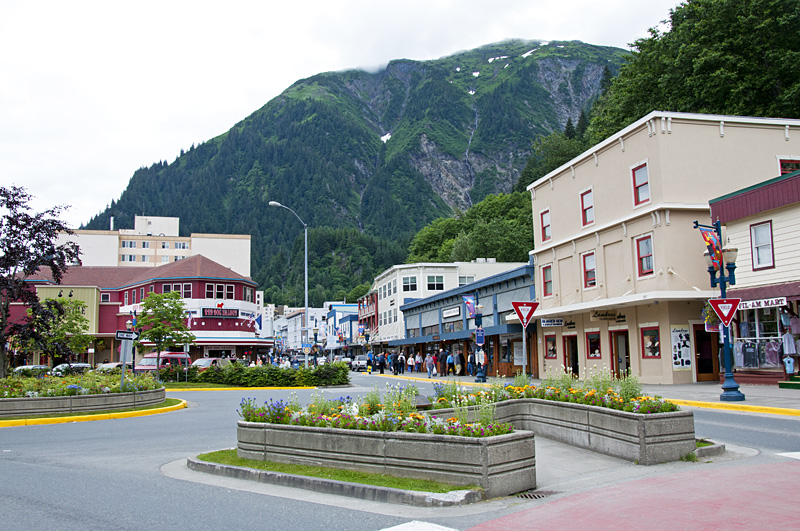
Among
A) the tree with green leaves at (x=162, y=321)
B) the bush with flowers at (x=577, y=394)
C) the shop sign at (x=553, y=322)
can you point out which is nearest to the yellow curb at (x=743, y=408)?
the bush with flowers at (x=577, y=394)

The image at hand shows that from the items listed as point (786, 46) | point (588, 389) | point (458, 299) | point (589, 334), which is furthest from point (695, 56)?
point (588, 389)

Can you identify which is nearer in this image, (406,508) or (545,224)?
(406,508)

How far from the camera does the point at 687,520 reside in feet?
20.9

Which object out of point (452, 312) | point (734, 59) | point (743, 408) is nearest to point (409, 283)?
A: point (452, 312)

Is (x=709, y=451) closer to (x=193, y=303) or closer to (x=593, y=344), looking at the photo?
(x=593, y=344)

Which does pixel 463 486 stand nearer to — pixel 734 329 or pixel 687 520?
pixel 687 520

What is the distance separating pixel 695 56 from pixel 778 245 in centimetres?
2102

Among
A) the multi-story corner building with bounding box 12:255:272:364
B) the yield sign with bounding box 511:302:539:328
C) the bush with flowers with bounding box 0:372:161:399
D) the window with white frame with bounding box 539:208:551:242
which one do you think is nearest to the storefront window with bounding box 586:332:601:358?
the window with white frame with bounding box 539:208:551:242

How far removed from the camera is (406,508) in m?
7.46

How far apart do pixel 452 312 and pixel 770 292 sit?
29.6 metres

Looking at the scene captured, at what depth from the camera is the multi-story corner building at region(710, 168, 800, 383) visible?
71.9ft

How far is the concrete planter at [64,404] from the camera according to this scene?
19.4 meters

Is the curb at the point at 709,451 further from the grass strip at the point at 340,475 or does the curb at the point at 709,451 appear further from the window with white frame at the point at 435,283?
the window with white frame at the point at 435,283

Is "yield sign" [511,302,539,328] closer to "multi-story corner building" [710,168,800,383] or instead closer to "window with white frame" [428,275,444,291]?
"multi-story corner building" [710,168,800,383]
